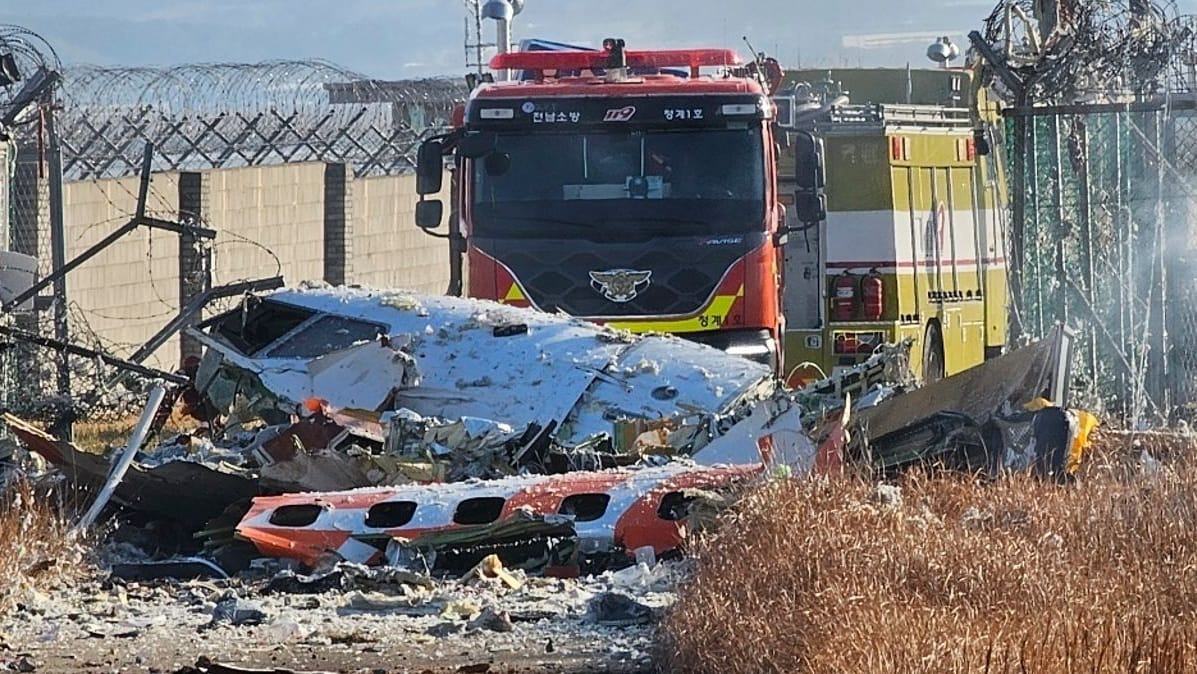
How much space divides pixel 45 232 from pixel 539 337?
679 centimetres

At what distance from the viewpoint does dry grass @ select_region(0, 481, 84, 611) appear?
360 inches

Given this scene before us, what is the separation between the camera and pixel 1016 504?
30.9 feet

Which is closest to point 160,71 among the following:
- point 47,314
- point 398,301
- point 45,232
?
point 45,232

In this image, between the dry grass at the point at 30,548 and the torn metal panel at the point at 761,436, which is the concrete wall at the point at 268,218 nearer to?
the torn metal panel at the point at 761,436

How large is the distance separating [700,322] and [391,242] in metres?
11.4

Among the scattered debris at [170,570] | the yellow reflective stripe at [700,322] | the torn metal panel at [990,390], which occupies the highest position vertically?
the yellow reflective stripe at [700,322]

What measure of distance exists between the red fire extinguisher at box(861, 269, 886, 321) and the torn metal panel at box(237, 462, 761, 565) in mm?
7799

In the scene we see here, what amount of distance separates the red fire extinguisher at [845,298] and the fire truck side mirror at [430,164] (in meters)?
4.90

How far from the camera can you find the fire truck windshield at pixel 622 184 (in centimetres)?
1479

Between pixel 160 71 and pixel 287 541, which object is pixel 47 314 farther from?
pixel 287 541

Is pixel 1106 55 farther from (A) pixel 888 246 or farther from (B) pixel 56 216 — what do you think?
(B) pixel 56 216

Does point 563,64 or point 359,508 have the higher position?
point 563,64

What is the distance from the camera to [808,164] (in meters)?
14.8

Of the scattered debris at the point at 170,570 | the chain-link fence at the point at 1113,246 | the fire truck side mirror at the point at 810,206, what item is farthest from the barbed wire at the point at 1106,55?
the scattered debris at the point at 170,570
